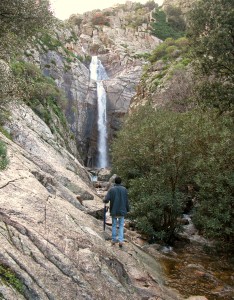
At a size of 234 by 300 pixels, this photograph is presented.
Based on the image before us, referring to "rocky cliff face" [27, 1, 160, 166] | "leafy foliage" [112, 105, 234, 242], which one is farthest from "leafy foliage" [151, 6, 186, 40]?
"leafy foliage" [112, 105, 234, 242]

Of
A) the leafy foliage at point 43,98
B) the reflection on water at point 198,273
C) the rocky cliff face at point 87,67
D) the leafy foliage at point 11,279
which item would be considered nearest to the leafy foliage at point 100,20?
the rocky cliff face at point 87,67

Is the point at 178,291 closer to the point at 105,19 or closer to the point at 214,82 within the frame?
the point at 214,82

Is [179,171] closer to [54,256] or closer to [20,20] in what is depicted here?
[20,20]

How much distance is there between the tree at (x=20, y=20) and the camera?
11.9 meters

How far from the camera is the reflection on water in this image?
14023 millimetres

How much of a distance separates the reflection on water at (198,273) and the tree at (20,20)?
11.4 meters

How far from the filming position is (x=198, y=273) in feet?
52.4

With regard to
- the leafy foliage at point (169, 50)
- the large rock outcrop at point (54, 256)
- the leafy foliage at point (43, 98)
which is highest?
the leafy foliage at point (169, 50)

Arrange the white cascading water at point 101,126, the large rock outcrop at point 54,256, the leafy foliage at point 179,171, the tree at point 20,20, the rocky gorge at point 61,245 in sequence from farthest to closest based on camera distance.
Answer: the white cascading water at point 101,126 → the leafy foliage at point 179,171 → the tree at point 20,20 → the rocky gorge at point 61,245 → the large rock outcrop at point 54,256

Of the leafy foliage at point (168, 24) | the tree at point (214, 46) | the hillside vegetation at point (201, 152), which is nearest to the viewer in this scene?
the hillside vegetation at point (201, 152)

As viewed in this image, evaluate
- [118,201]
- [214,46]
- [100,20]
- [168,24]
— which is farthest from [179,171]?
[168,24]

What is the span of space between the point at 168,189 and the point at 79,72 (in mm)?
46761

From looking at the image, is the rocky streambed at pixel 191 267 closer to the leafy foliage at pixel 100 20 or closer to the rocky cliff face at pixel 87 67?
the rocky cliff face at pixel 87 67

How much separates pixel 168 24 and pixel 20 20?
9242 centimetres
